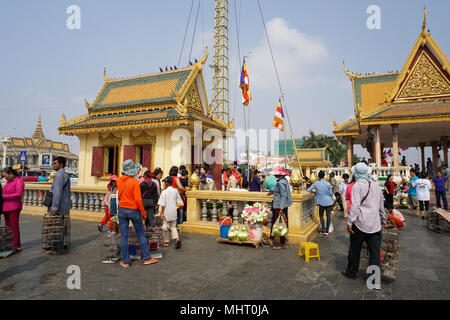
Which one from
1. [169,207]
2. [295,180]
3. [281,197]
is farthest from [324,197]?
[169,207]

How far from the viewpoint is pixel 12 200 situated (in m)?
5.86

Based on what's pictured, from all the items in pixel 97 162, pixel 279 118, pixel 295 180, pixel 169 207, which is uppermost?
pixel 279 118

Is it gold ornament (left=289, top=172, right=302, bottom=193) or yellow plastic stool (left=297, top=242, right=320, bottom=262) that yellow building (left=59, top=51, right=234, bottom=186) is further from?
yellow plastic stool (left=297, top=242, right=320, bottom=262)

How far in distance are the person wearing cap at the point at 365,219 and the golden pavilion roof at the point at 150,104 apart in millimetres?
9318

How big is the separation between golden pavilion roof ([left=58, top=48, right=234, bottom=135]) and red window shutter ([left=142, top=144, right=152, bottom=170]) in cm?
116

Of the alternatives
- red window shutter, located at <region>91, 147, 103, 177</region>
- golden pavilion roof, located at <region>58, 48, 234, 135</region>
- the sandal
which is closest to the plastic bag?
the sandal

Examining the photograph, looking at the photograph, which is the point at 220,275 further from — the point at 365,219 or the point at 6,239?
the point at 6,239

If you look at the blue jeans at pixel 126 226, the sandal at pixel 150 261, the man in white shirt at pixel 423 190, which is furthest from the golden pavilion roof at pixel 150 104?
the man in white shirt at pixel 423 190

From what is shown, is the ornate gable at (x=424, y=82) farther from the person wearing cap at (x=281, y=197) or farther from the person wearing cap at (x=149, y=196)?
the person wearing cap at (x=149, y=196)

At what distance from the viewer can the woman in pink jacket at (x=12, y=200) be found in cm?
582

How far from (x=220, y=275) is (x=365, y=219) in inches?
99.9

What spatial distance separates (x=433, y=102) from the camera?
16922 millimetres
